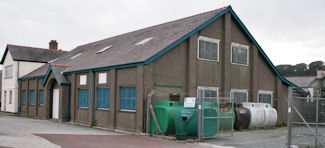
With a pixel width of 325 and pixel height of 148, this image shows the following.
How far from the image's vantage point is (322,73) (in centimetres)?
6166

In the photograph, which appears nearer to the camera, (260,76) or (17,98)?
(260,76)

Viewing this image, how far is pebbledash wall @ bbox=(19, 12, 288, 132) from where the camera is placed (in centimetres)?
1844

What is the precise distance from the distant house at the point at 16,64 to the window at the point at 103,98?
670 inches

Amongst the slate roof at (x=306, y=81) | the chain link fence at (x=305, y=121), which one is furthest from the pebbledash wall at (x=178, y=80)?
the slate roof at (x=306, y=81)

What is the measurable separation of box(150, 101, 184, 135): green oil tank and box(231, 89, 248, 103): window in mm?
6772

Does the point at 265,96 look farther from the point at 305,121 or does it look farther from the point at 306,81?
the point at 306,81

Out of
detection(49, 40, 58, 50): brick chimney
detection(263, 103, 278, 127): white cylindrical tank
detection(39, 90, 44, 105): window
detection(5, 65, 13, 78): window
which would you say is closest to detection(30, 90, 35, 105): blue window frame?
detection(39, 90, 44, 105): window

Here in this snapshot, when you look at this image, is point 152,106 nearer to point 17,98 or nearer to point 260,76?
point 260,76

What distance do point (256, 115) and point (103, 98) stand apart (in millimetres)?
9018

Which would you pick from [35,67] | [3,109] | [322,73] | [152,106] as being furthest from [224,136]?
[322,73]

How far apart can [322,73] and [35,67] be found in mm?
47594

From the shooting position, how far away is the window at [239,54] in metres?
23.3

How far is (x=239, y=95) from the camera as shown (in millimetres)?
23344

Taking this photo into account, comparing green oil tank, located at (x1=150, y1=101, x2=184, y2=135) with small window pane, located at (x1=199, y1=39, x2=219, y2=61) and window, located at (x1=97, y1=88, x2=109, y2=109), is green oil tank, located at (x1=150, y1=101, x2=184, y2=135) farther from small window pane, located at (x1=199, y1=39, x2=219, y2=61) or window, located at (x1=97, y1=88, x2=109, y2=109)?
small window pane, located at (x1=199, y1=39, x2=219, y2=61)
